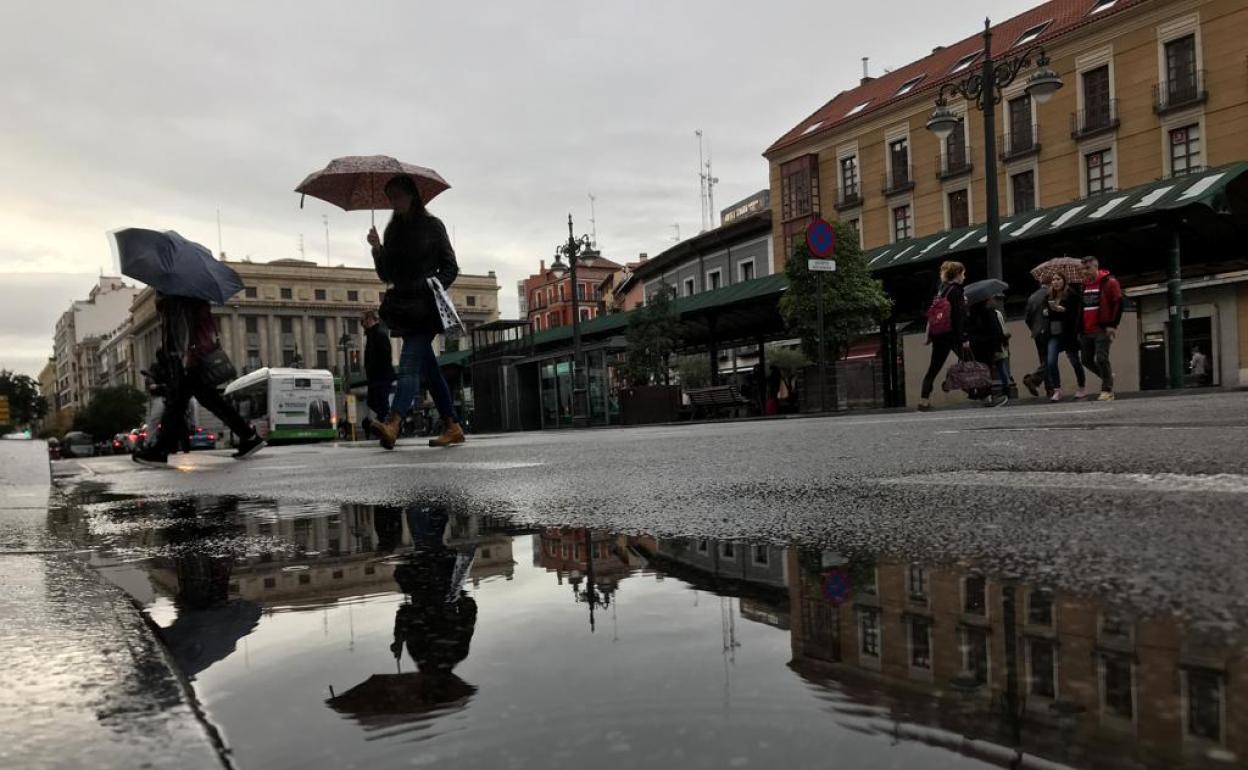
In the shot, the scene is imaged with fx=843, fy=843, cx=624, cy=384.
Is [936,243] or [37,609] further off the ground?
[936,243]

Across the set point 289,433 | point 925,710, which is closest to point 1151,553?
point 925,710

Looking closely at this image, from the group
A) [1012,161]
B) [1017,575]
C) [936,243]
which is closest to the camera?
[1017,575]

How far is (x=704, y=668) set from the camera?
0.96m

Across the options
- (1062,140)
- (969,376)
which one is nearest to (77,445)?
(1062,140)

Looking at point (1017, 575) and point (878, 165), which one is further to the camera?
point (878, 165)

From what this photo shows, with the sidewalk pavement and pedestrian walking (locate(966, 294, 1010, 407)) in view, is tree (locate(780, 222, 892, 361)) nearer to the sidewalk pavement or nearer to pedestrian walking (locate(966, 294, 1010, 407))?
pedestrian walking (locate(966, 294, 1010, 407))

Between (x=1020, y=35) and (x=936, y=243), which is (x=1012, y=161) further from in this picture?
(x=936, y=243)

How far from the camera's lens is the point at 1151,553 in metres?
1.40

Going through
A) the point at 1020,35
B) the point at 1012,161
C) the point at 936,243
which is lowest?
the point at 936,243

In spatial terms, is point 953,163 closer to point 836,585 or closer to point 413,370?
point 413,370

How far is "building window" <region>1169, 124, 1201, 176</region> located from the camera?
28.0m

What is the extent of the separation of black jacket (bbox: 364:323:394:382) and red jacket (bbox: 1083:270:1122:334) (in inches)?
367

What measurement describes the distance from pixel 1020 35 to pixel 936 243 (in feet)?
51.9

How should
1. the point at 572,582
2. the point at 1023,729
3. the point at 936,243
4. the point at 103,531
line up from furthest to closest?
the point at 936,243
the point at 103,531
the point at 572,582
the point at 1023,729
